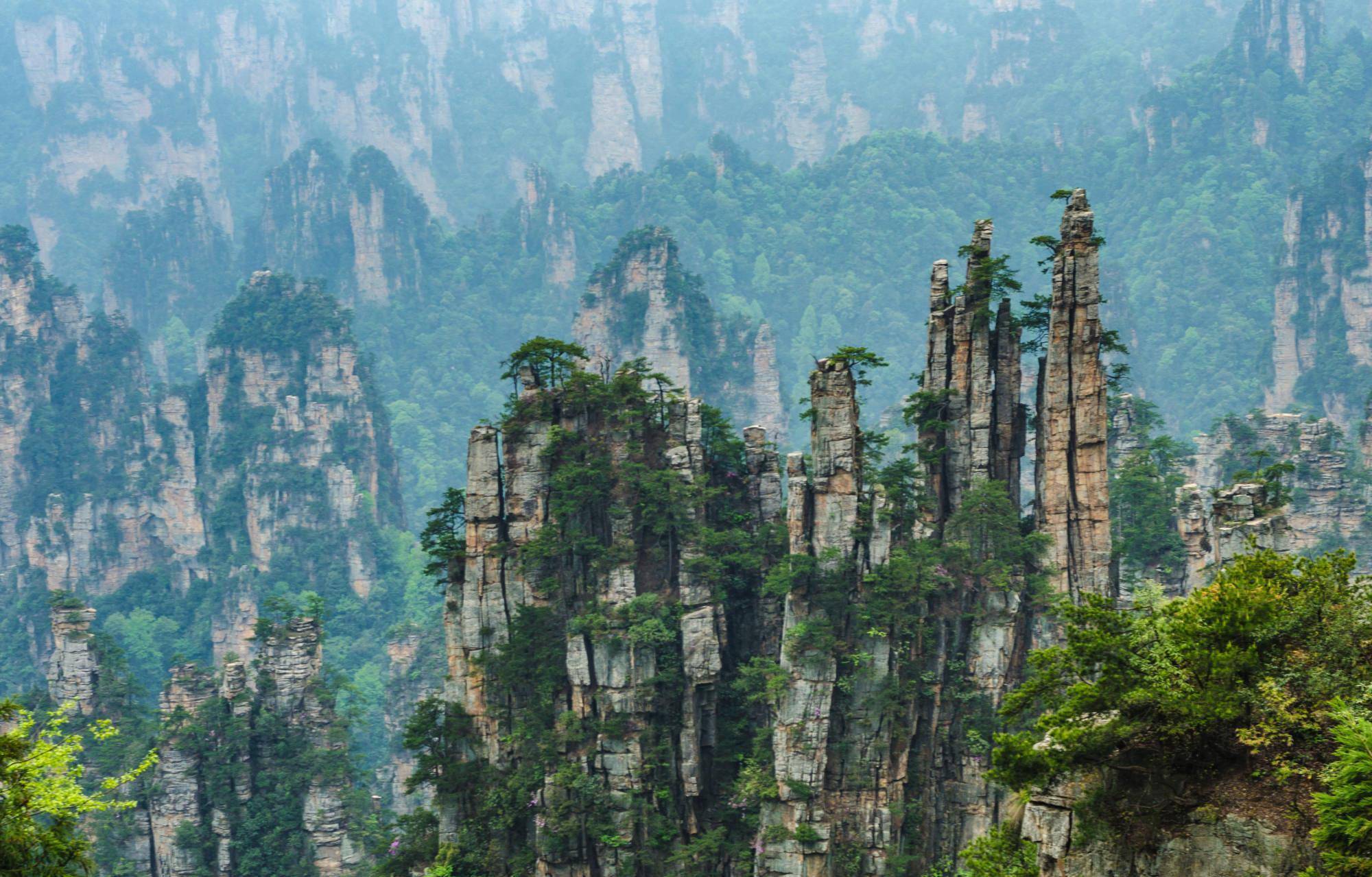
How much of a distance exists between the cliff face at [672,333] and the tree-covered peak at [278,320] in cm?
1773

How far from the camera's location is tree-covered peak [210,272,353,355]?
11419cm

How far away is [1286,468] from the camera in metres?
45.2

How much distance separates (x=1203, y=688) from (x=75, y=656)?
56.7m

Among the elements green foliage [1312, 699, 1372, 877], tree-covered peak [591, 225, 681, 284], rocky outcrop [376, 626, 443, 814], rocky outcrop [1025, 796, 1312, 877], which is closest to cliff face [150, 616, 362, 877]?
rocky outcrop [376, 626, 443, 814]

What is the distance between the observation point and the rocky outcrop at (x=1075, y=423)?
41125 mm

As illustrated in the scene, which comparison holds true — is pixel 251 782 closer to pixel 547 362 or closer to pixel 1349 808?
pixel 547 362

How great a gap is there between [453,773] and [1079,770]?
26.0 meters

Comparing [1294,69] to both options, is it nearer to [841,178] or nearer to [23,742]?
[841,178]

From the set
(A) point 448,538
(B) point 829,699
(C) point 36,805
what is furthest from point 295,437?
(C) point 36,805

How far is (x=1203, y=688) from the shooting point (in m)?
21.3

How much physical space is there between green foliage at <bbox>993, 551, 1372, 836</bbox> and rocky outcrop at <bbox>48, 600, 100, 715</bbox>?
5344cm

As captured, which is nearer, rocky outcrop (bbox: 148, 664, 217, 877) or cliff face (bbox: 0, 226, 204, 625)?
rocky outcrop (bbox: 148, 664, 217, 877)

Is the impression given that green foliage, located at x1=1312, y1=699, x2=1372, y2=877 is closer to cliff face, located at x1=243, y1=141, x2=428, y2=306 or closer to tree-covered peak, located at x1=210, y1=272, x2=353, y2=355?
tree-covered peak, located at x1=210, y1=272, x2=353, y2=355

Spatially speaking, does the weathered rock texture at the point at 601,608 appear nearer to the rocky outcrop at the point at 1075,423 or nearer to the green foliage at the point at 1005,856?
the rocky outcrop at the point at 1075,423
